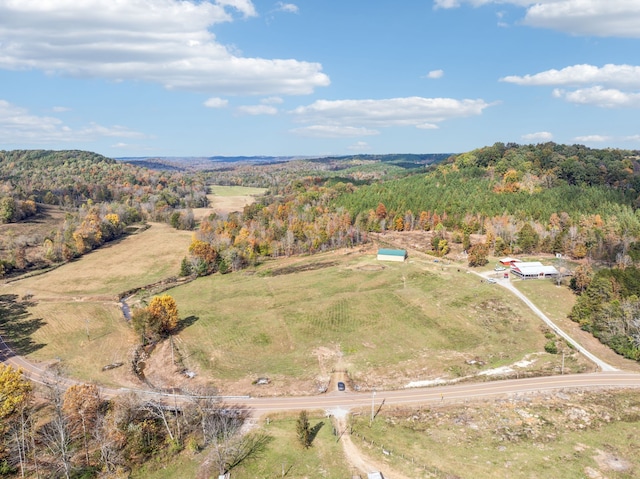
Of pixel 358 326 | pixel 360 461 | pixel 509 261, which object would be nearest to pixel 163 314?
pixel 358 326

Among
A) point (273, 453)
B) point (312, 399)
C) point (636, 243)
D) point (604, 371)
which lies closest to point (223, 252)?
point (312, 399)

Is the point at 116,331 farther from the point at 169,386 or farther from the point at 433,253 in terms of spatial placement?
the point at 433,253

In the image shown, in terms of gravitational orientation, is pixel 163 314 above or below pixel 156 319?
above

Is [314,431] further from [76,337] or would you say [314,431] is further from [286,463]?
[76,337]

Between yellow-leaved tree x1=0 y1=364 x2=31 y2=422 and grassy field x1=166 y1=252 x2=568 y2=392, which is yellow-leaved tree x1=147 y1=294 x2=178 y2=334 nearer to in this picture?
grassy field x1=166 y1=252 x2=568 y2=392

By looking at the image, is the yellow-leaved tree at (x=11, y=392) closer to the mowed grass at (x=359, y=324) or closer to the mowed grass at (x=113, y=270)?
the mowed grass at (x=359, y=324)
